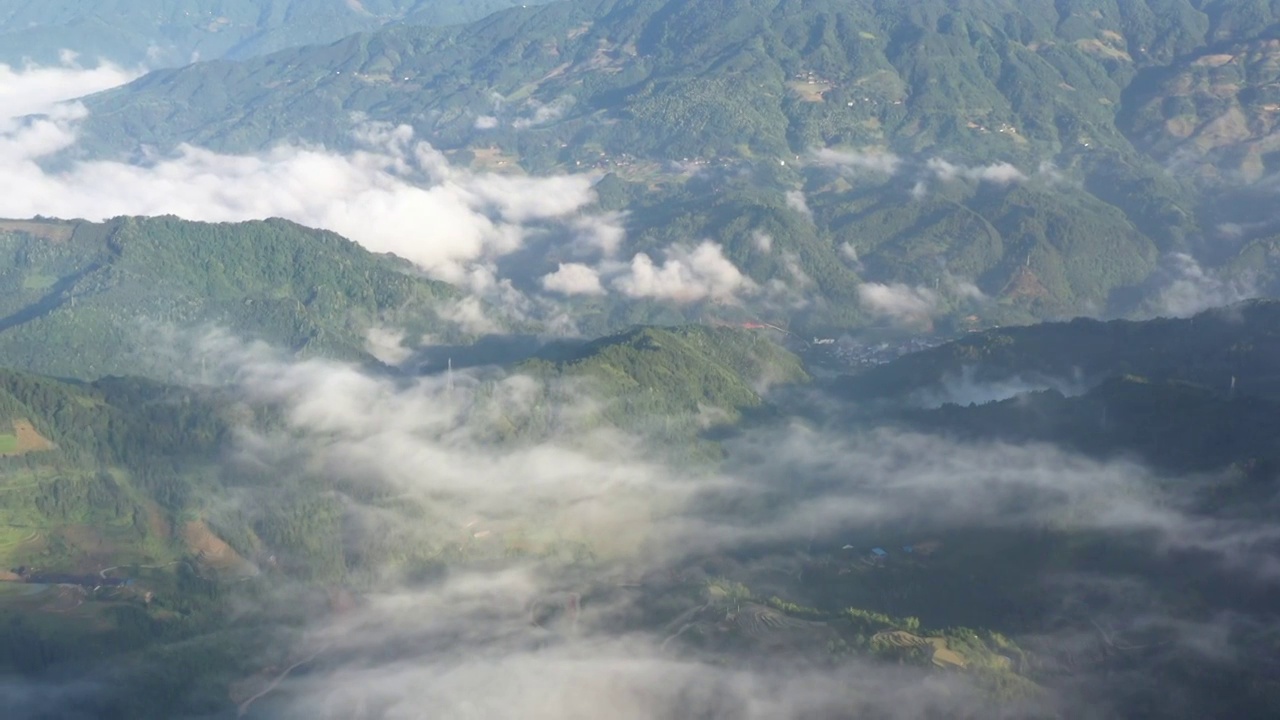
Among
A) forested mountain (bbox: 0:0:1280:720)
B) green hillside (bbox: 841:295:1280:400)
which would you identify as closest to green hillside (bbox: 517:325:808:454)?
forested mountain (bbox: 0:0:1280:720)

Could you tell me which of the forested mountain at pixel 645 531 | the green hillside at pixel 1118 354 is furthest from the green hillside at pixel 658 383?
the green hillside at pixel 1118 354

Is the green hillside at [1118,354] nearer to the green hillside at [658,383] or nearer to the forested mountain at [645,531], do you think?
the forested mountain at [645,531]

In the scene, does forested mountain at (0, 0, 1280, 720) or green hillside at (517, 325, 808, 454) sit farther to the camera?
green hillside at (517, 325, 808, 454)

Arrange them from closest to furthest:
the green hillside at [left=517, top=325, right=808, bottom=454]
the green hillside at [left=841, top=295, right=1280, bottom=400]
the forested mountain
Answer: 1. the forested mountain
2. the green hillside at [left=841, top=295, right=1280, bottom=400]
3. the green hillside at [left=517, top=325, right=808, bottom=454]

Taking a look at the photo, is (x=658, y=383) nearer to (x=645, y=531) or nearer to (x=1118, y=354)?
(x=645, y=531)

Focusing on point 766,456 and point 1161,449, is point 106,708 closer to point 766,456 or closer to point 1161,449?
point 766,456

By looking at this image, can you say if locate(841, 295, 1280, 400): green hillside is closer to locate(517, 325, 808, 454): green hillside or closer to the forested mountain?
the forested mountain

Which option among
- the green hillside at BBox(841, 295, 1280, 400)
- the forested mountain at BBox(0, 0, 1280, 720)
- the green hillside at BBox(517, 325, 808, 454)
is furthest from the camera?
the green hillside at BBox(517, 325, 808, 454)

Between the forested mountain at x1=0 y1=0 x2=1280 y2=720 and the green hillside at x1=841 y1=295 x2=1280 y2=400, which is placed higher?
the green hillside at x1=841 y1=295 x2=1280 y2=400

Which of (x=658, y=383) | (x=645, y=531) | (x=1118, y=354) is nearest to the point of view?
(x=645, y=531)

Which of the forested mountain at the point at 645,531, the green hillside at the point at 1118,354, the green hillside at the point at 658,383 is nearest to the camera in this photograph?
the forested mountain at the point at 645,531

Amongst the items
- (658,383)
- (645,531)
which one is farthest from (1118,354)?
(645,531)
